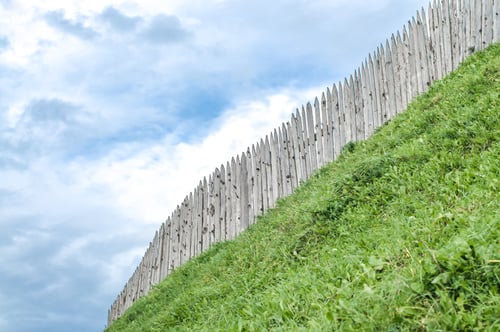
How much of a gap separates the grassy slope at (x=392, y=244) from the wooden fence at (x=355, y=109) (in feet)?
1.76

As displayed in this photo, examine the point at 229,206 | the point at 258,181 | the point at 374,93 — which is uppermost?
the point at 374,93

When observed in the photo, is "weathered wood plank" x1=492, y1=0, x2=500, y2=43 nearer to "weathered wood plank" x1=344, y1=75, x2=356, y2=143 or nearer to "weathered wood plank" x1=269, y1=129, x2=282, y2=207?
"weathered wood plank" x1=344, y1=75, x2=356, y2=143

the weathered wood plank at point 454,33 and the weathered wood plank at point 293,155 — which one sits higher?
the weathered wood plank at point 454,33

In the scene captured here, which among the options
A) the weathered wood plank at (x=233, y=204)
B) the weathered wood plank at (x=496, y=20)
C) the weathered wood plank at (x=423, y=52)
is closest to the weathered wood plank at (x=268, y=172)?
the weathered wood plank at (x=233, y=204)

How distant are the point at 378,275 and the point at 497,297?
3.52 ft

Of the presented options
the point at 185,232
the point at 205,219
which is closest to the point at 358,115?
the point at 205,219

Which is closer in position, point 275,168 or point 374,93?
point 374,93

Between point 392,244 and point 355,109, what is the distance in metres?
6.32

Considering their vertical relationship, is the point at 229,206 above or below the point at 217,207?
below

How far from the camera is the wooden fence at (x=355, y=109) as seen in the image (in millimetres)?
10016

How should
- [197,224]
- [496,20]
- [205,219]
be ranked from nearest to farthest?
1. [496,20]
2. [205,219]
3. [197,224]

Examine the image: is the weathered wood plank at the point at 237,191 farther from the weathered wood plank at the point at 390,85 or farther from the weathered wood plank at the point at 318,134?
the weathered wood plank at the point at 390,85

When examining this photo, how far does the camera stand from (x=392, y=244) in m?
4.65

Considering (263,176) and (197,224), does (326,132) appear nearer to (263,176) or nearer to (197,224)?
(263,176)
